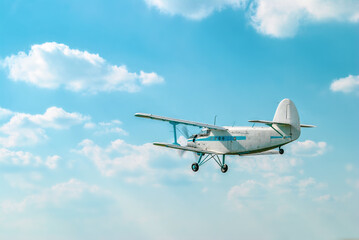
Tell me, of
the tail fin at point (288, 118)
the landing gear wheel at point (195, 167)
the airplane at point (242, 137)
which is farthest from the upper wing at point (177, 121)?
the tail fin at point (288, 118)

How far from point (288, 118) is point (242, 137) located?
147 inches

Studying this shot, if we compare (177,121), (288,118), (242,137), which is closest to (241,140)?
(242,137)

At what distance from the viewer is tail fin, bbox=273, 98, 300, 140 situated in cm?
3195

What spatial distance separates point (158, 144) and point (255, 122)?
8.46 metres

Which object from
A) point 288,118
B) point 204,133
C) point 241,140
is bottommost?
point 241,140

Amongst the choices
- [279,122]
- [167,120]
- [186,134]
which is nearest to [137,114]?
[167,120]

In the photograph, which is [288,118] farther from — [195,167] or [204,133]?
[195,167]

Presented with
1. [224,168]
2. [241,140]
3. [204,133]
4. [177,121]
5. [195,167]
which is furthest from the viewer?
[204,133]

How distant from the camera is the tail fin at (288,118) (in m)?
32.0

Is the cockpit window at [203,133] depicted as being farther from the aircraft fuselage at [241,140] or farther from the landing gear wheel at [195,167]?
the landing gear wheel at [195,167]

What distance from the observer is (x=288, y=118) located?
3216cm

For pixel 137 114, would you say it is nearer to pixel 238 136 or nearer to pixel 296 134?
pixel 238 136

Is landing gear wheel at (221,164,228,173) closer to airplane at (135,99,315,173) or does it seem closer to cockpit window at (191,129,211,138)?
airplane at (135,99,315,173)

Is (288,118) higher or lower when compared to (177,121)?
lower
